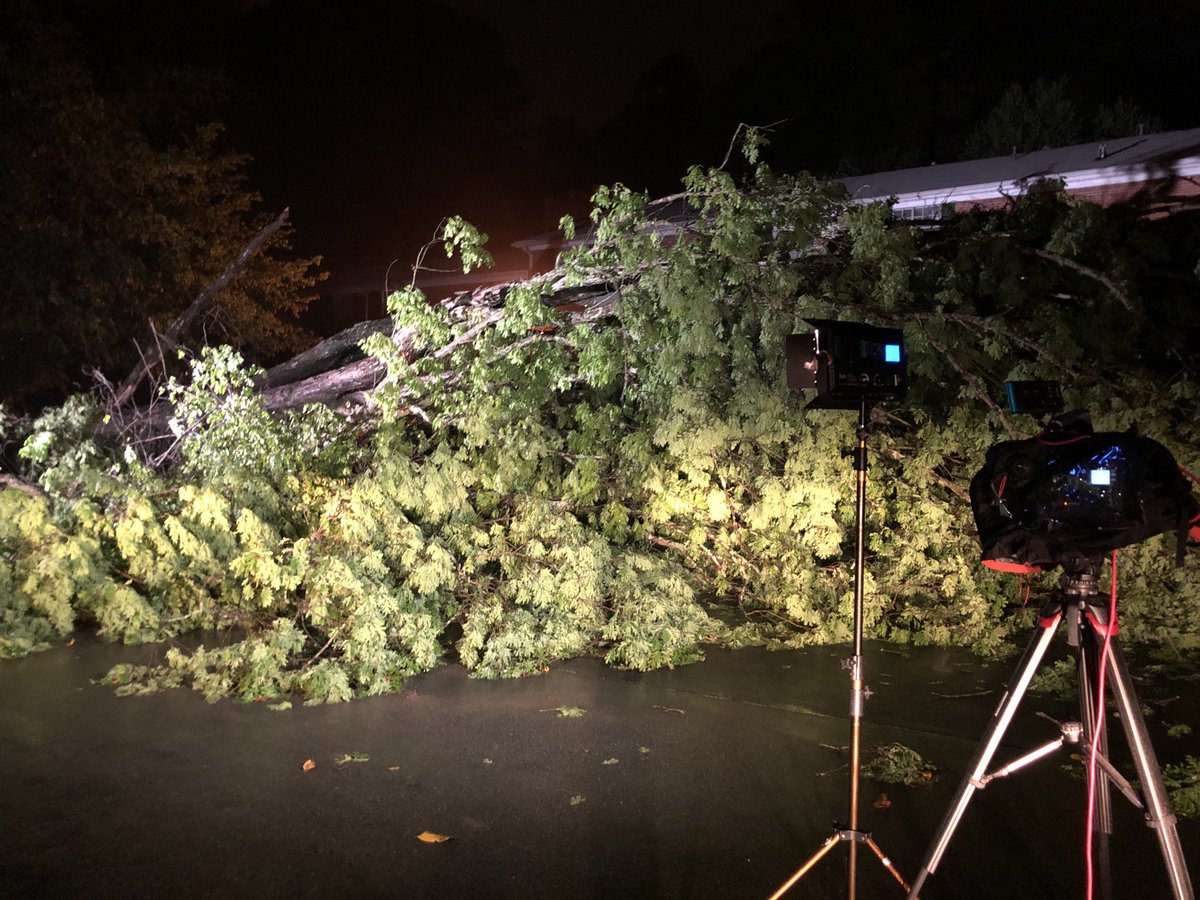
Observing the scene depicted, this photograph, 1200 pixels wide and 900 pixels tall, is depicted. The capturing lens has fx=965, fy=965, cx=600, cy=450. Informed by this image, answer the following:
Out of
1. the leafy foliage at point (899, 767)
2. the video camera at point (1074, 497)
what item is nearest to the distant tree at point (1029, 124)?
the leafy foliage at point (899, 767)

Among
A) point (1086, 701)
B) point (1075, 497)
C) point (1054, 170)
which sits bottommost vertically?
point (1086, 701)

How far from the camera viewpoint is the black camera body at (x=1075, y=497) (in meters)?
2.88

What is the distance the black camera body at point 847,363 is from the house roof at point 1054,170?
892 cm

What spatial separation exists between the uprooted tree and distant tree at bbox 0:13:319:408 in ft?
22.9

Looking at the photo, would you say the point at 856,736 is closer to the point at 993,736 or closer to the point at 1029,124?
the point at 993,736

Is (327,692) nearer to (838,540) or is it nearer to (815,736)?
(815,736)

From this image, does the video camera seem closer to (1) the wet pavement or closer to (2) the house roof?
(1) the wet pavement

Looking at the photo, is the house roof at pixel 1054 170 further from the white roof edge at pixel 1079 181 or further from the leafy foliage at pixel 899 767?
the leafy foliage at pixel 899 767

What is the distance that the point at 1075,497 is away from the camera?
9.66 feet

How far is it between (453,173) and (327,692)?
29.5 metres

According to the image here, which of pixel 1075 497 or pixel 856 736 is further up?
pixel 1075 497

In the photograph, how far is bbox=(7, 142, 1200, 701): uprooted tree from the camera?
243 inches

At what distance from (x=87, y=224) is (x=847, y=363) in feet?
50.4

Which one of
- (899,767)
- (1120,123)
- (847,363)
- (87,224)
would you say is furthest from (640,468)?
(1120,123)
